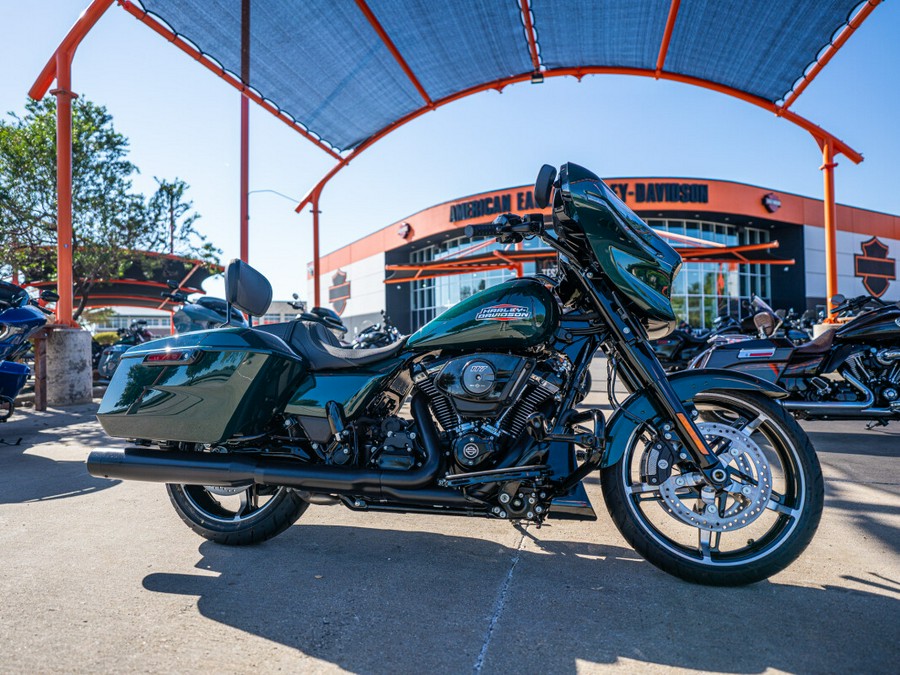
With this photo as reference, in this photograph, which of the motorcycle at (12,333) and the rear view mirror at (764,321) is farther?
the rear view mirror at (764,321)

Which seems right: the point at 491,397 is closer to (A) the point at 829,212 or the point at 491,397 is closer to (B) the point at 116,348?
(B) the point at 116,348

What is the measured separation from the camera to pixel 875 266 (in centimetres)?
2727

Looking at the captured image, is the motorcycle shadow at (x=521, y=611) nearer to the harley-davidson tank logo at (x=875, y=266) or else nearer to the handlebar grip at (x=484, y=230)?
the handlebar grip at (x=484, y=230)

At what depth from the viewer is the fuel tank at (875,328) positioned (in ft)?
14.8

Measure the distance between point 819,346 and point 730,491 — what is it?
3.55 m

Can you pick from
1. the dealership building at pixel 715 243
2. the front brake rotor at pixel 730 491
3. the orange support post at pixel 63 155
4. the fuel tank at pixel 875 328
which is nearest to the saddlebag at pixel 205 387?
the front brake rotor at pixel 730 491

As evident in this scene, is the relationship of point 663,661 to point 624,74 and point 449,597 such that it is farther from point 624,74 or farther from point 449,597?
point 624,74

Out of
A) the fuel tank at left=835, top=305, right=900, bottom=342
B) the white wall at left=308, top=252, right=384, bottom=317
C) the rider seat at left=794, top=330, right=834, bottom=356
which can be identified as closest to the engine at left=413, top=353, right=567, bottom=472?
the rider seat at left=794, top=330, right=834, bottom=356

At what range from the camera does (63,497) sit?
3.34 meters

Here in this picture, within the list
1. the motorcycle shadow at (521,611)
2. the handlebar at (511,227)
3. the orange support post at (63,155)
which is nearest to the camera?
the motorcycle shadow at (521,611)

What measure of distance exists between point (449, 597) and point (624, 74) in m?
8.97

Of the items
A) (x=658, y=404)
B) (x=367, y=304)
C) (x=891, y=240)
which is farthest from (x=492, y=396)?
(x=891, y=240)

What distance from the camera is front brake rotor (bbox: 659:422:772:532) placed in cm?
203

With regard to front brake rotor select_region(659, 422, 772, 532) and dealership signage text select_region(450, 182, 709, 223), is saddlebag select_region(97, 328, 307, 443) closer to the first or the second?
front brake rotor select_region(659, 422, 772, 532)
